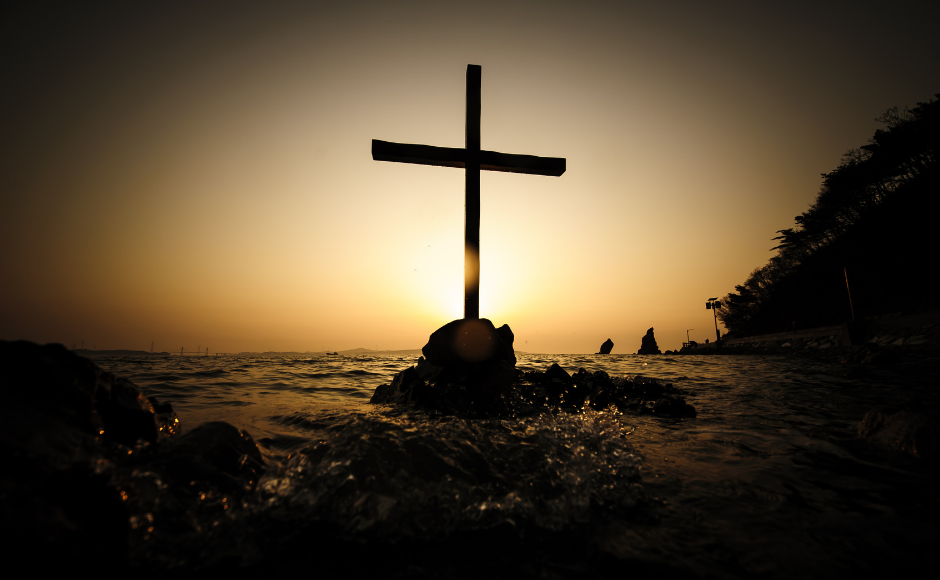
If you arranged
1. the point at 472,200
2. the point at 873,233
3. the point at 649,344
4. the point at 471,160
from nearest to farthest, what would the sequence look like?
the point at 472,200, the point at 471,160, the point at 873,233, the point at 649,344

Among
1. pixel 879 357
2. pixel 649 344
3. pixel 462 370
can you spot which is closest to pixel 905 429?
pixel 462 370

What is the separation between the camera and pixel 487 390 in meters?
5.43

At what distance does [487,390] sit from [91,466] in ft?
14.1

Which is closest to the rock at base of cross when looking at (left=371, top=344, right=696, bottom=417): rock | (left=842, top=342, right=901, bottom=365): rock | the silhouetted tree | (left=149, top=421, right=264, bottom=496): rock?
the silhouetted tree

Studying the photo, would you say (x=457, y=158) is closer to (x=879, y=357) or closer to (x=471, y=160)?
(x=471, y=160)

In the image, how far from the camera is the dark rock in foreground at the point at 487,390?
5.25m

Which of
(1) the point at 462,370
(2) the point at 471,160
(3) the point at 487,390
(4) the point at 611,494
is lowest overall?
(4) the point at 611,494

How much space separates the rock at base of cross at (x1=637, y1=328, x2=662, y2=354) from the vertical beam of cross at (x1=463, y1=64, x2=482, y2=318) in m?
78.3

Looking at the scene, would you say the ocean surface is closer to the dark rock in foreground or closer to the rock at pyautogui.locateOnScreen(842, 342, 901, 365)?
the dark rock in foreground

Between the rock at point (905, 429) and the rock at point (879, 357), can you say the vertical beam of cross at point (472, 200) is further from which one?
the rock at point (879, 357)

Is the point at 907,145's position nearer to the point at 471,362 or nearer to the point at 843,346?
the point at 843,346

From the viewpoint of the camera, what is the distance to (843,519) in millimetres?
2117

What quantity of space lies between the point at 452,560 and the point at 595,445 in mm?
2175

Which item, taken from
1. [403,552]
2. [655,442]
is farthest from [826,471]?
[403,552]
